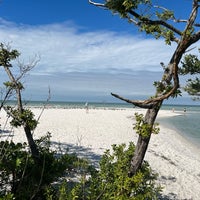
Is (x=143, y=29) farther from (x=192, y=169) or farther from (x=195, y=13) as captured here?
(x=192, y=169)

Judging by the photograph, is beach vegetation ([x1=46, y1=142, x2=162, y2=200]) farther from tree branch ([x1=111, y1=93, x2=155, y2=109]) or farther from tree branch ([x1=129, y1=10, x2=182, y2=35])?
tree branch ([x1=129, y1=10, x2=182, y2=35])

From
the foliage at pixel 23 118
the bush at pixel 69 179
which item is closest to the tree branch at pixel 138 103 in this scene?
the bush at pixel 69 179

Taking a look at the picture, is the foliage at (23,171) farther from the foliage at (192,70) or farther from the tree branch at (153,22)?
the foliage at (192,70)

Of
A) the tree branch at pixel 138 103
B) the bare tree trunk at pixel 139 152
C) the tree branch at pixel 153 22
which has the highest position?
the tree branch at pixel 153 22

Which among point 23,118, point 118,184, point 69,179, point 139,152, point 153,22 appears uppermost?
point 153,22

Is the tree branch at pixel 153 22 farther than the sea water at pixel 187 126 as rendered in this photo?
No

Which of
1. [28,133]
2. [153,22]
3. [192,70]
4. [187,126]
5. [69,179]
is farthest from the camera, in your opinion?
[187,126]

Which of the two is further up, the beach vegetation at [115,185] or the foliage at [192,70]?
the foliage at [192,70]

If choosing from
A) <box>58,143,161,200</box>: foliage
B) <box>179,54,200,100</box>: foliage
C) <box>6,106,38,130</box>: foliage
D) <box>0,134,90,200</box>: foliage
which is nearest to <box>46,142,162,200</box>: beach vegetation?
<box>58,143,161,200</box>: foliage

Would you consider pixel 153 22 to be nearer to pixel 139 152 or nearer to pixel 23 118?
pixel 139 152

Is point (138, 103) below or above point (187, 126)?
above

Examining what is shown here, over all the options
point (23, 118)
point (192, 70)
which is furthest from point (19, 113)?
point (192, 70)

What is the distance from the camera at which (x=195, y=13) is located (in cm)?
536

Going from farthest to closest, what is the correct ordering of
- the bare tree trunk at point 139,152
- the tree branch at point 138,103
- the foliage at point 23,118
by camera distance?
1. the foliage at point 23,118
2. the bare tree trunk at point 139,152
3. the tree branch at point 138,103
